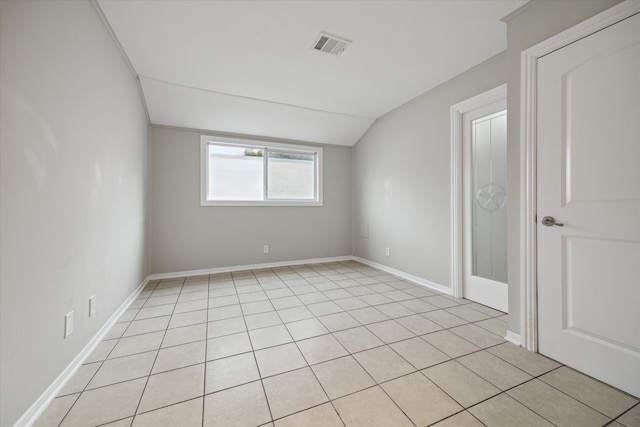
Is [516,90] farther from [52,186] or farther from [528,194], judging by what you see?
[52,186]

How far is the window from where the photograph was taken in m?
4.14

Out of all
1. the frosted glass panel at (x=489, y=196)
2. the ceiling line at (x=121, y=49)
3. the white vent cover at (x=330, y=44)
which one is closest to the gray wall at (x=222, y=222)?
the ceiling line at (x=121, y=49)

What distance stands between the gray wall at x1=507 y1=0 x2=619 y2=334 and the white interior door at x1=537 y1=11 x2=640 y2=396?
0.14 metres

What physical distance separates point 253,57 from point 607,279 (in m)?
3.22

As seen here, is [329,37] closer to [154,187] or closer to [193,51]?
[193,51]

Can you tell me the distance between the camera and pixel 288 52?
7.94ft

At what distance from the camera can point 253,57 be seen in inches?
98.5

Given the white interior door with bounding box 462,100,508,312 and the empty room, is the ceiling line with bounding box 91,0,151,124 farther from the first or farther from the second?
the white interior door with bounding box 462,100,508,312

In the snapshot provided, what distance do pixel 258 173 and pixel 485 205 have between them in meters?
3.40

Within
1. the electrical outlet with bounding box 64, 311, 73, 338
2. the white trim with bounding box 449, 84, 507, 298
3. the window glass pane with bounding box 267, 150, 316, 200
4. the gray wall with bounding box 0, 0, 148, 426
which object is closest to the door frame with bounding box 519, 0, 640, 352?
the white trim with bounding box 449, 84, 507, 298

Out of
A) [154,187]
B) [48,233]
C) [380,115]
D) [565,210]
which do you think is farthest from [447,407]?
[154,187]

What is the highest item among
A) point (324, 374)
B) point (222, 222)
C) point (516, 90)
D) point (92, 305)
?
point (516, 90)

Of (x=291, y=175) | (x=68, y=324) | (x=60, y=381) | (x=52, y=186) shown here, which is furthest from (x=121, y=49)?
(x=291, y=175)

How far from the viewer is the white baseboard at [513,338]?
1898mm
